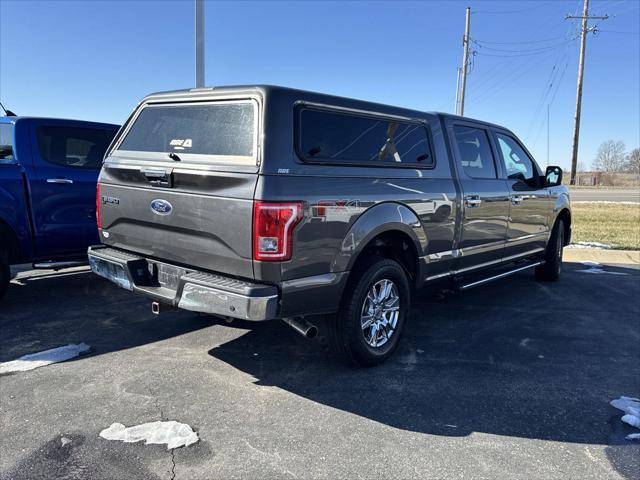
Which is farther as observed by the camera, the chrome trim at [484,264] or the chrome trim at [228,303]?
the chrome trim at [484,264]

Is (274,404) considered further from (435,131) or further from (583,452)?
(435,131)

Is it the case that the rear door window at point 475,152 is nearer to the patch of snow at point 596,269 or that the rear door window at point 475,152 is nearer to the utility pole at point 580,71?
the patch of snow at point 596,269

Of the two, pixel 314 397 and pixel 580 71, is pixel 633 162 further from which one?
pixel 314 397

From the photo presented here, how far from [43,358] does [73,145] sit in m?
2.84

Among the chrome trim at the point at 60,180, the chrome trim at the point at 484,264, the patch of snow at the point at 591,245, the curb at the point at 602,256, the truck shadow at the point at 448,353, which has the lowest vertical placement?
the truck shadow at the point at 448,353

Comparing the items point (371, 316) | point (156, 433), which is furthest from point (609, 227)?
point (156, 433)

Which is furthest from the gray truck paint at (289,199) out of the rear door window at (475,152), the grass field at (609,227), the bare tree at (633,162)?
the bare tree at (633,162)

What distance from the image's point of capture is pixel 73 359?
409cm

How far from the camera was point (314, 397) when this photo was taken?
11.7ft

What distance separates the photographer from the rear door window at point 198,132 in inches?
133

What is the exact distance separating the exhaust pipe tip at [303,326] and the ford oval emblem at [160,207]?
1.15m

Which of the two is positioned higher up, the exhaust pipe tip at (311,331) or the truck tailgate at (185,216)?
the truck tailgate at (185,216)

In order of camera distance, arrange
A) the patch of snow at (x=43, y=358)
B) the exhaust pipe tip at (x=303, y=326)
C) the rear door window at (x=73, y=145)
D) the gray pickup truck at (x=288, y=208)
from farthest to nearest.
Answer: the rear door window at (x=73, y=145) < the patch of snow at (x=43, y=358) < the exhaust pipe tip at (x=303, y=326) < the gray pickup truck at (x=288, y=208)

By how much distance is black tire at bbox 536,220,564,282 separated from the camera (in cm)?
715
